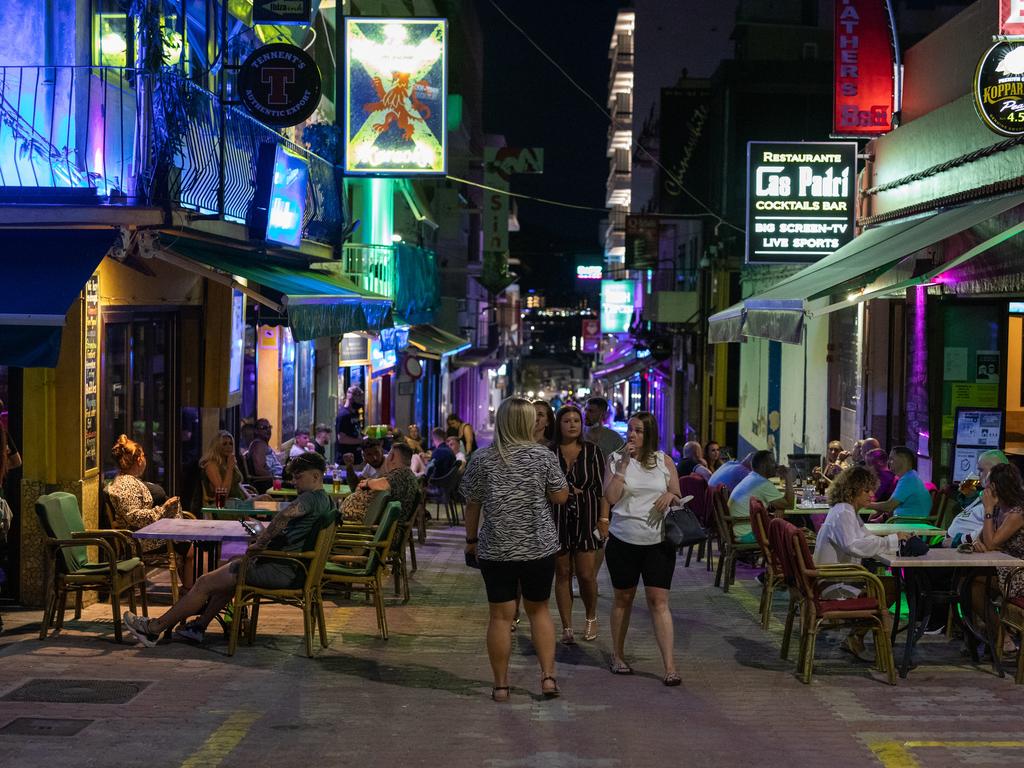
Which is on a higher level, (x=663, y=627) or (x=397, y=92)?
(x=397, y=92)

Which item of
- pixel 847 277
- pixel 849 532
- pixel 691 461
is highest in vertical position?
pixel 847 277

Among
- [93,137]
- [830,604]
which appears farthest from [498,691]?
[93,137]

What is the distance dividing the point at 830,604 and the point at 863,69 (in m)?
10.6

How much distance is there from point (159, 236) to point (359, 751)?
6291 millimetres

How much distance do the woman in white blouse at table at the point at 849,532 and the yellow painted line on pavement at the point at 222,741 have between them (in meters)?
3.76

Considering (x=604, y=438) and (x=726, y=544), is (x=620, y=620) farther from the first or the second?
(x=726, y=544)

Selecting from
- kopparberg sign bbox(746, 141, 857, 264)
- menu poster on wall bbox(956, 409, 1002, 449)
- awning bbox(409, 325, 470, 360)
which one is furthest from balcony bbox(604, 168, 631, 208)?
menu poster on wall bbox(956, 409, 1002, 449)

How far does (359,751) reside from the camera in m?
7.00

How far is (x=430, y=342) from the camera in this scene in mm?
34250

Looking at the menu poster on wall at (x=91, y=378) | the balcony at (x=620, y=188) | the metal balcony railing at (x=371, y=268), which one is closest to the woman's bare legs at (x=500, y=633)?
the menu poster on wall at (x=91, y=378)

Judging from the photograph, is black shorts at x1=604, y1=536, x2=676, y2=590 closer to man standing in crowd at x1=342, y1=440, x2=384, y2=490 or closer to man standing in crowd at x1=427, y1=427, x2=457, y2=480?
man standing in crowd at x1=342, y1=440, x2=384, y2=490

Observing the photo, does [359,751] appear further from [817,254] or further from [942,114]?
[817,254]

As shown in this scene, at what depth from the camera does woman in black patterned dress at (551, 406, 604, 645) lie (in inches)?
391

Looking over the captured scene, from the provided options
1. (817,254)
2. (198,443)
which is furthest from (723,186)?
(198,443)
